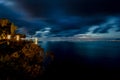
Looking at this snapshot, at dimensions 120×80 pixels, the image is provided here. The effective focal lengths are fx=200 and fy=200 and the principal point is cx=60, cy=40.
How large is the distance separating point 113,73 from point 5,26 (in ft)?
125

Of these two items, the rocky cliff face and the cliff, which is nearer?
the cliff

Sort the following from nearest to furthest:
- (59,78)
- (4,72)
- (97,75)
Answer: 1. (4,72)
2. (59,78)
3. (97,75)

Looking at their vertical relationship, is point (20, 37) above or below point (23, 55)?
above

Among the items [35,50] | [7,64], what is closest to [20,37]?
[35,50]

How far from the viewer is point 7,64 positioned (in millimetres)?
36250

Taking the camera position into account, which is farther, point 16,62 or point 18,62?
point 18,62

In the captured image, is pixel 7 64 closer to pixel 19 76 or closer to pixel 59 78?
pixel 19 76

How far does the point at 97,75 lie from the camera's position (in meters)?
62.4

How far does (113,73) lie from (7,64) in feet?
133

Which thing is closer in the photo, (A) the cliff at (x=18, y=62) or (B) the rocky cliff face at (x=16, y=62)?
(A) the cliff at (x=18, y=62)

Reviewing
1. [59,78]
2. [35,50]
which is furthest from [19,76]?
[59,78]


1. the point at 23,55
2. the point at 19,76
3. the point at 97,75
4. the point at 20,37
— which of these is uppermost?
the point at 20,37

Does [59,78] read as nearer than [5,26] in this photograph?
Yes

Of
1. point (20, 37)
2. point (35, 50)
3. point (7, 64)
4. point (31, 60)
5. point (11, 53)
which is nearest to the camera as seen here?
point (7, 64)
